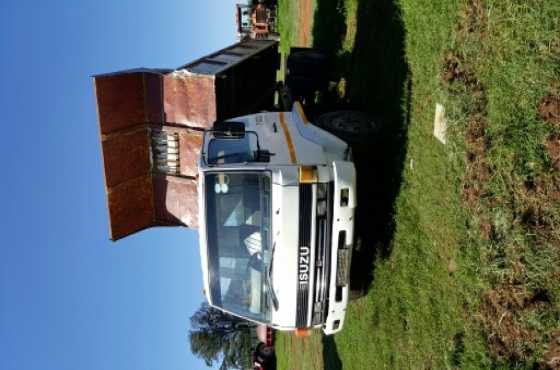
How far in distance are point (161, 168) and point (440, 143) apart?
16.8ft

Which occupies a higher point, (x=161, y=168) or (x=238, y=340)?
(x=161, y=168)

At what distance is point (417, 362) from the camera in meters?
6.17

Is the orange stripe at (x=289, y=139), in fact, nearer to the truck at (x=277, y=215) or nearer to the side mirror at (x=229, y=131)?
the truck at (x=277, y=215)

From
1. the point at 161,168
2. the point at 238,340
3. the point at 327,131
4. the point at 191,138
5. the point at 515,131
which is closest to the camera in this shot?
the point at 515,131

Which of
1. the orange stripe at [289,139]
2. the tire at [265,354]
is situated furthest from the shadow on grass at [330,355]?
the tire at [265,354]

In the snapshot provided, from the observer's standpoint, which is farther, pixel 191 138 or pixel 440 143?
pixel 191 138

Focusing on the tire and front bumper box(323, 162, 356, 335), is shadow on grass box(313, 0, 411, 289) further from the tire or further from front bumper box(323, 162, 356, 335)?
the tire

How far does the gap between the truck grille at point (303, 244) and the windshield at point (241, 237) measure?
1.20 ft

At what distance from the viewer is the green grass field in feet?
13.6

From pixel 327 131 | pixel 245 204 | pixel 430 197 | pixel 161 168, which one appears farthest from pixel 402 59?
pixel 161 168

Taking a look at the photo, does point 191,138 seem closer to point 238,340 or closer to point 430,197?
point 430,197

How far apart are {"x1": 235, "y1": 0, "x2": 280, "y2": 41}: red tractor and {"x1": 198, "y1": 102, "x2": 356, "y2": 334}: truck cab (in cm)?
1613

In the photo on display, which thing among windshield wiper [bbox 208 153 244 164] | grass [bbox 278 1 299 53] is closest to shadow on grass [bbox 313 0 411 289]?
windshield wiper [bbox 208 153 244 164]

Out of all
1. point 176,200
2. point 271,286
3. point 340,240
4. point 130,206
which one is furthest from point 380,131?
point 130,206
